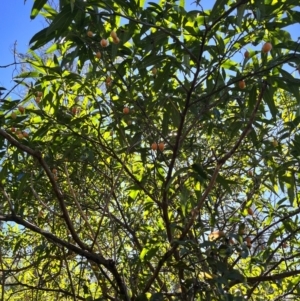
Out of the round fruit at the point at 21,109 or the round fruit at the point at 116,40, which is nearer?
the round fruit at the point at 116,40

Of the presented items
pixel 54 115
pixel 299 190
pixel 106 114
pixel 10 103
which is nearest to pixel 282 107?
pixel 299 190

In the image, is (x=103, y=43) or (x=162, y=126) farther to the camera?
(x=162, y=126)

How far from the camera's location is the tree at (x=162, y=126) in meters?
1.10

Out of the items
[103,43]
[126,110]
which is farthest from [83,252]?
[103,43]

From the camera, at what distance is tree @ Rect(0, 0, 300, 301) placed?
1103mm

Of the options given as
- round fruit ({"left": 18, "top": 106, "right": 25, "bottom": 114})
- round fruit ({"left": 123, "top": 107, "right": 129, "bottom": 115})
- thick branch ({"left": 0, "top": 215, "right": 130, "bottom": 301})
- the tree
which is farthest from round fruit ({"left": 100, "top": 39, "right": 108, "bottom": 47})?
thick branch ({"left": 0, "top": 215, "right": 130, "bottom": 301})

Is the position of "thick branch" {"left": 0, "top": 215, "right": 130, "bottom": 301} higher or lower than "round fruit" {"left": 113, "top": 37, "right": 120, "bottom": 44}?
lower

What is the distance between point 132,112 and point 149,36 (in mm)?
290

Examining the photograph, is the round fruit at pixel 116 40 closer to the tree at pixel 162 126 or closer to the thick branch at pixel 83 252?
the tree at pixel 162 126

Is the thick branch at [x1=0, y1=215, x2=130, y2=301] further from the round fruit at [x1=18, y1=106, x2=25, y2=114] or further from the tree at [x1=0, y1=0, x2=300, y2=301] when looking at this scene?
the round fruit at [x1=18, y1=106, x2=25, y2=114]

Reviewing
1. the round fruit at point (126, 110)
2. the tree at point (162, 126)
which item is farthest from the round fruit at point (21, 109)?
the round fruit at point (126, 110)

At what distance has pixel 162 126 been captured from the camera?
1.45 meters

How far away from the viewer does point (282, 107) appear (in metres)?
1.75

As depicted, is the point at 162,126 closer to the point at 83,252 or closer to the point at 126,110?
the point at 126,110
